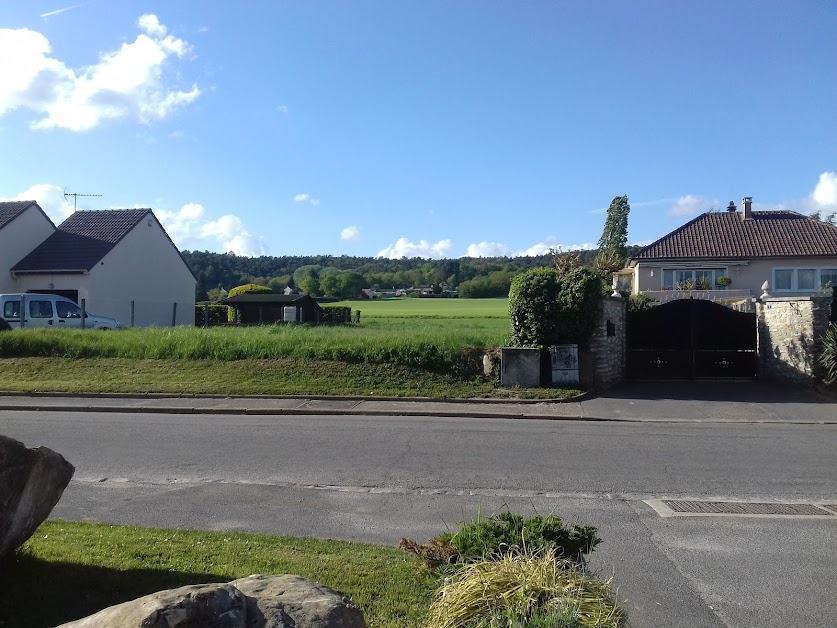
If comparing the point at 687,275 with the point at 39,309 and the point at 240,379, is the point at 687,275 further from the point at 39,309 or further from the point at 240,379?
the point at 39,309

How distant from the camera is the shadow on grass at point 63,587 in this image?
409 cm

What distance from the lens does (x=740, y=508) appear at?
7.85 meters

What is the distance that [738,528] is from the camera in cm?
706

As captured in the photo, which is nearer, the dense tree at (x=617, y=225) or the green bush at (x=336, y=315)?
the green bush at (x=336, y=315)

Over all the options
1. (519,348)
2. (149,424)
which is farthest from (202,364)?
(519,348)

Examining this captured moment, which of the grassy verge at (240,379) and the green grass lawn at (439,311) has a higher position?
the green grass lawn at (439,311)

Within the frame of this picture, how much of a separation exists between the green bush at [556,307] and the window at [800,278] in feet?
68.7

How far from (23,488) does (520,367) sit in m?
14.2

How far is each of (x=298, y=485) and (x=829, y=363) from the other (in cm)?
1382

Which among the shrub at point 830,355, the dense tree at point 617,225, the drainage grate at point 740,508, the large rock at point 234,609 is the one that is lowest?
the drainage grate at point 740,508

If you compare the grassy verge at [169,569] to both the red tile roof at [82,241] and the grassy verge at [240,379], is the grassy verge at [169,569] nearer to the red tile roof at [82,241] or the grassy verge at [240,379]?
the grassy verge at [240,379]

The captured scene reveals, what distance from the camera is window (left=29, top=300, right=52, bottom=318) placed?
25406mm

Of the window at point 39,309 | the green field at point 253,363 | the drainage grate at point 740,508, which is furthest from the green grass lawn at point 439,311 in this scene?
the drainage grate at point 740,508

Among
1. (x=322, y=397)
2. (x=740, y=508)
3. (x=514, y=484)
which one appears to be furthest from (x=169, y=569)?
(x=322, y=397)
